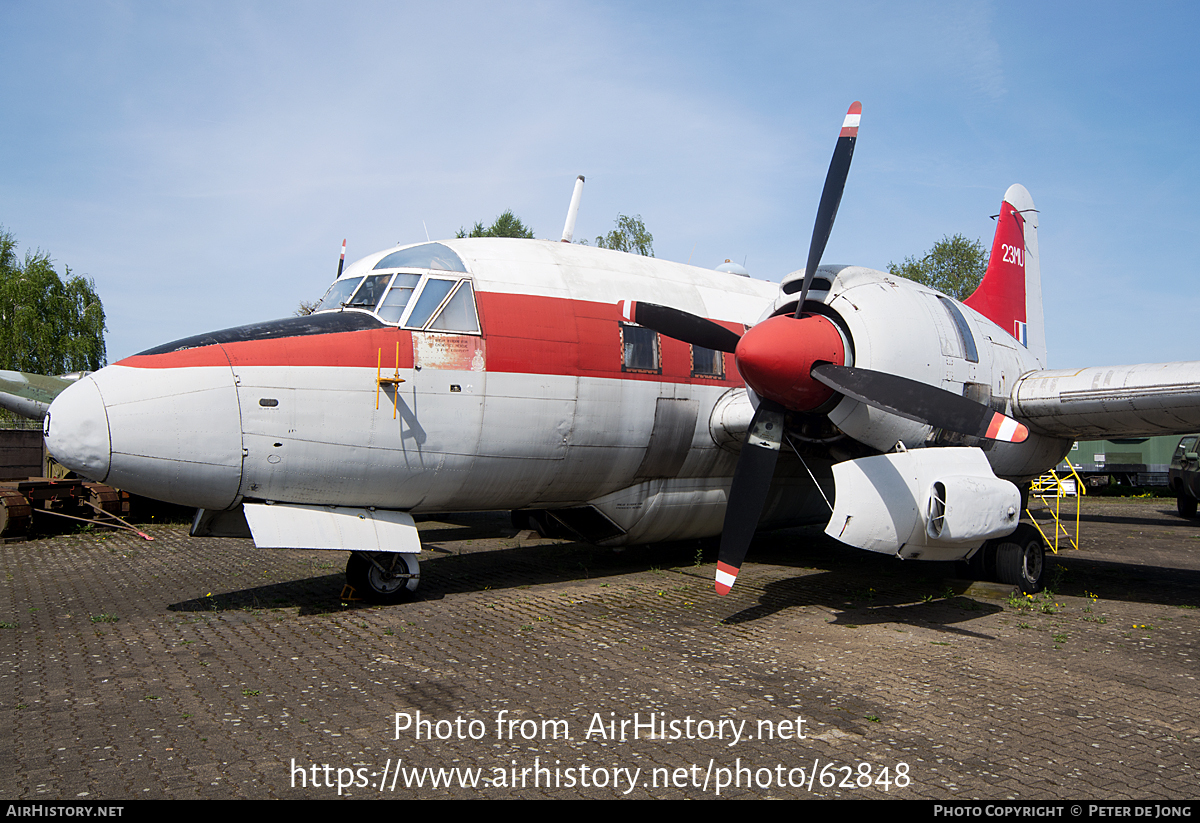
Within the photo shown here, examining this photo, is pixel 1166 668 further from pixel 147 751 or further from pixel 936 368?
pixel 147 751

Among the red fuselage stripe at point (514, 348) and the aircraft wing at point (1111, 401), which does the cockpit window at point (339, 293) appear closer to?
the red fuselage stripe at point (514, 348)

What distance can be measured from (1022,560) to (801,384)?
4.40 meters

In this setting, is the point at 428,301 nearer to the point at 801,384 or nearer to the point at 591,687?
the point at 801,384

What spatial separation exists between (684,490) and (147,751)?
745 cm

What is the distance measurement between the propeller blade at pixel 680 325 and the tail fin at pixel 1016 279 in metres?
5.90

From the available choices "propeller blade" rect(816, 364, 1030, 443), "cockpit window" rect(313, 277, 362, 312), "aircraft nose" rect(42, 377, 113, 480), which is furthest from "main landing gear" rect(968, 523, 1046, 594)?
"aircraft nose" rect(42, 377, 113, 480)

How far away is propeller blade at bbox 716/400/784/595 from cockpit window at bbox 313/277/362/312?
17.0 ft

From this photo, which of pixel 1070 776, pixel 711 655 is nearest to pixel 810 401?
pixel 711 655

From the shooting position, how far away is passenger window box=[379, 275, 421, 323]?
874 cm

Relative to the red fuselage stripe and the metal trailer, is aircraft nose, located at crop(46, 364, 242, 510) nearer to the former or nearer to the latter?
the red fuselage stripe

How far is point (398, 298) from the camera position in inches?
350

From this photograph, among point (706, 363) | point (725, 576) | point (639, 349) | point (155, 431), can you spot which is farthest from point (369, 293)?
point (725, 576)

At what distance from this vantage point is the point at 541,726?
5.34 metres

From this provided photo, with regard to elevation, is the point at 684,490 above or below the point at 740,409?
below
